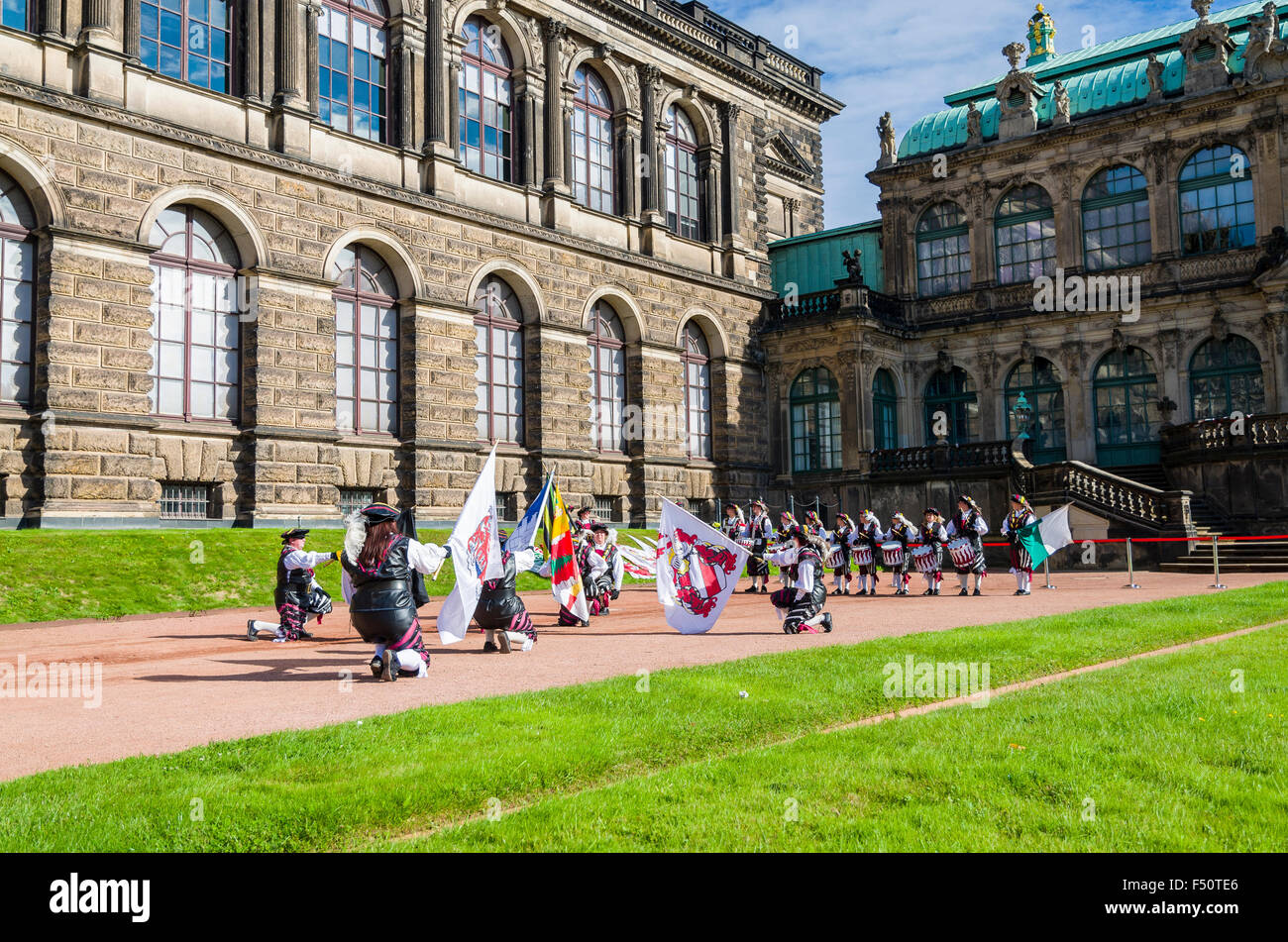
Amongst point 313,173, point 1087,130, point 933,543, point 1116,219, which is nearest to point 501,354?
point 313,173

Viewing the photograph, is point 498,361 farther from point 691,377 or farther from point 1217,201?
point 1217,201

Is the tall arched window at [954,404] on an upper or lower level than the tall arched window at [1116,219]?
lower

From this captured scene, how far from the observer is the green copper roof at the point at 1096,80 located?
36500 millimetres

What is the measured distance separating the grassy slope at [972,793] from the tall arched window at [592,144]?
87.9 feet

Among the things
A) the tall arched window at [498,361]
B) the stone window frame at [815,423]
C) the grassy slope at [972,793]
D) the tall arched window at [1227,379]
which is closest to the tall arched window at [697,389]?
the stone window frame at [815,423]

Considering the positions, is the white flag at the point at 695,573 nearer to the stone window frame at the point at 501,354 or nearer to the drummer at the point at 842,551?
the drummer at the point at 842,551

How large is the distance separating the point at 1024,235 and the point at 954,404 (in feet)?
21.3

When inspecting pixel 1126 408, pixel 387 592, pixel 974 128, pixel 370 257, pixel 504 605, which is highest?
pixel 974 128

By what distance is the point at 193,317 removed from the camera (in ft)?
74.8

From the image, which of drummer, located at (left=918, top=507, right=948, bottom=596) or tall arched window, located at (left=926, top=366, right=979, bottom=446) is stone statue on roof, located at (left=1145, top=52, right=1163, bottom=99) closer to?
tall arched window, located at (left=926, top=366, right=979, bottom=446)

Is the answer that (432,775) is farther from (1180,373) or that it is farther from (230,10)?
(1180,373)

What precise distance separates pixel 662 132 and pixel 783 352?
8624mm

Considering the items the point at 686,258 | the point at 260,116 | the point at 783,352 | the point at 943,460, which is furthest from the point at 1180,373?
the point at 260,116
